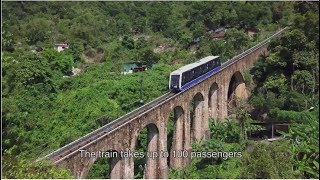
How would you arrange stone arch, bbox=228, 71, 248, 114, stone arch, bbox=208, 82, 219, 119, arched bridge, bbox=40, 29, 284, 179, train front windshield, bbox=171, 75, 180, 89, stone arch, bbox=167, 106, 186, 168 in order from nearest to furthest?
arched bridge, bbox=40, 29, 284, 179 → train front windshield, bbox=171, 75, 180, 89 → stone arch, bbox=167, 106, 186, 168 → stone arch, bbox=208, 82, 219, 119 → stone arch, bbox=228, 71, 248, 114

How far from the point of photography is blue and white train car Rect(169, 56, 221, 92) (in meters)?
25.3

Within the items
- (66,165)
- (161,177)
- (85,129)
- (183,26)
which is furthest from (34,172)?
(183,26)

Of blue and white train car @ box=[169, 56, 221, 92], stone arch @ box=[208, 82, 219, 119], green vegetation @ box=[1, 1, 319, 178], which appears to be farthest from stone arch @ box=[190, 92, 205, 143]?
stone arch @ box=[208, 82, 219, 119]

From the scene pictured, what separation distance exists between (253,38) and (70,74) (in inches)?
851

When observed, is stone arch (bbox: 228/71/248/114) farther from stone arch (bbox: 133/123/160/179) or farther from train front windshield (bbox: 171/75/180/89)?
stone arch (bbox: 133/123/160/179)

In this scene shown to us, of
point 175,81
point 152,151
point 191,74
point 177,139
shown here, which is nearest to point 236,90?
point 191,74

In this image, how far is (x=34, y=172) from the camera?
11445 mm

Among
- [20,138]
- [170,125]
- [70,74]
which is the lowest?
[20,138]

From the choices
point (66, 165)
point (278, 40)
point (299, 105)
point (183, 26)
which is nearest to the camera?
point (66, 165)

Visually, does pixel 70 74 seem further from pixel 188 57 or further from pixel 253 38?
pixel 253 38

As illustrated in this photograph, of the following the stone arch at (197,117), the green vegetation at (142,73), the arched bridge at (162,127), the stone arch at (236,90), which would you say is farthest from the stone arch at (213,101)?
the stone arch at (236,90)

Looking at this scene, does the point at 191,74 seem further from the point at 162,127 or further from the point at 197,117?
A: the point at 162,127

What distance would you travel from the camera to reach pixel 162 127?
75.0 ft

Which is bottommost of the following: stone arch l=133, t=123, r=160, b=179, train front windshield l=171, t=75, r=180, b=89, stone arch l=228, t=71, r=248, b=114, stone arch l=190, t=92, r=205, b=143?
stone arch l=133, t=123, r=160, b=179
